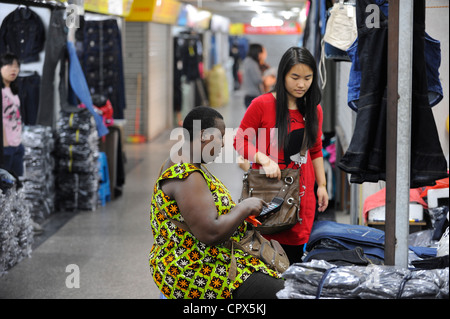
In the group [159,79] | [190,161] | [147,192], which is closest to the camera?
[190,161]

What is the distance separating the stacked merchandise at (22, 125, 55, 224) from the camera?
7375 millimetres

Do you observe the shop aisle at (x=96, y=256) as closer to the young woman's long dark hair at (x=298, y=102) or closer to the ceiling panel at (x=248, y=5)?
the young woman's long dark hair at (x=298, y=102)

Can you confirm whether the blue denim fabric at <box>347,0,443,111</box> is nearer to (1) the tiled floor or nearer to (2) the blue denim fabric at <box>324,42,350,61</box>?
(2) the blue denim fabric at <box>324,42,350,61</box>

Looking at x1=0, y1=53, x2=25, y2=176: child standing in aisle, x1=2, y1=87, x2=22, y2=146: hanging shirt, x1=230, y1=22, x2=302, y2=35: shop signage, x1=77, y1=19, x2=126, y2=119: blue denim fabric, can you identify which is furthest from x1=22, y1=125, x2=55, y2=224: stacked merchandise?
x1=230, y1=22, x2=302, y2=35: shop signage

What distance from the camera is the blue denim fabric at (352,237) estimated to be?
3.16 metres

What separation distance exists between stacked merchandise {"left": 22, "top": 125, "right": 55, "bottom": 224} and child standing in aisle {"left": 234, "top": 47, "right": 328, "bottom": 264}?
4.12 metres

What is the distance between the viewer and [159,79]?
15641mm

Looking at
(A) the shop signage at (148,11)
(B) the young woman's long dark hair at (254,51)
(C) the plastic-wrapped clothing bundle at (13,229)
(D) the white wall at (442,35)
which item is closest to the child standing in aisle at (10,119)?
(C) the plastic-wrapped clothing bundle at (13,229)

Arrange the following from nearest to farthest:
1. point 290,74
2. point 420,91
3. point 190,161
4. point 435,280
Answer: point 435,280, point 420,91, point 190,161, point 290,74

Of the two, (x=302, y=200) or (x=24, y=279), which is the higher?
(x=302, y=200)

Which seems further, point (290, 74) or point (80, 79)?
point (80, 79)

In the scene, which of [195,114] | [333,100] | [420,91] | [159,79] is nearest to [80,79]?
[333,100]

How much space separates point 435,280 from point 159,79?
13.7 m

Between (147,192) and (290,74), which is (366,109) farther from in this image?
(147,192)
